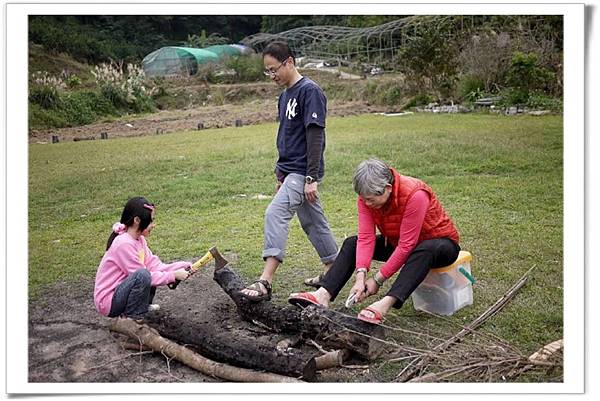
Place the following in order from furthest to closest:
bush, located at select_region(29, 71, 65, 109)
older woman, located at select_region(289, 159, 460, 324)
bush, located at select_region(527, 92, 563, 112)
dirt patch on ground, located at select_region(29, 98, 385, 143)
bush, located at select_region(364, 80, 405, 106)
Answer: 1. bush, located at select_region(364, 80, 405, 106)
2. bush, located at select_region(527, 92, 563, 112)
3. dirt patch on ground, located at select_region(29, 98, 385, 143)
4. bush, located at select_region(29, 71, 65, 109)
5. older woman, located at select_region(289, 159, 460, 324)

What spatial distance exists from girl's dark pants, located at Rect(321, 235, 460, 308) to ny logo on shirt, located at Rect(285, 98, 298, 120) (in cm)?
73

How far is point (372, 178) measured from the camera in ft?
10.2

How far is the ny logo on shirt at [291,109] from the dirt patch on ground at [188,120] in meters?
2.31

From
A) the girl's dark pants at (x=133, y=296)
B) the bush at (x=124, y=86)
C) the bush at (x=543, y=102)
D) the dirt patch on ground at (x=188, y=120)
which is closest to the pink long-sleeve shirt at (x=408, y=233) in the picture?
the girl's dark pants at (x=133, y=296)

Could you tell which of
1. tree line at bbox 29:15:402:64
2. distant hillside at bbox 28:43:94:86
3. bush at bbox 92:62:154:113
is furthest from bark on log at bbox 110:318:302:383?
bush at bbox 92:62:154:113

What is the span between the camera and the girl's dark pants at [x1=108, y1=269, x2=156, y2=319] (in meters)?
3.21

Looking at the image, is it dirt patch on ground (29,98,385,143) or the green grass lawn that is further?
dirt patch on ground (29,98,385,143)

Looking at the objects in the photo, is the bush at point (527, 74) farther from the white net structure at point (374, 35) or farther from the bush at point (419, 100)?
the bush at point (419, 100)

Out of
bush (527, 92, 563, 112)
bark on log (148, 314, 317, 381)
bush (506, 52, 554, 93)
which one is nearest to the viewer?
bark on log (148, 314, 317, 381)

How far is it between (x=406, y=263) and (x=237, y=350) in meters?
0.87

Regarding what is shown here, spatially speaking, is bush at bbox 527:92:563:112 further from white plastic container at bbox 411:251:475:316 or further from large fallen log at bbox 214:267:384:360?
large fallen log at bbox 214:267:384:360

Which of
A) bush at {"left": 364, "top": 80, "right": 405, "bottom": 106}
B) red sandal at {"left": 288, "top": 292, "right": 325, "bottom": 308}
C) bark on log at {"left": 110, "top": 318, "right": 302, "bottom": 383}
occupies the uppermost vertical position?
bush at {"left": 364, "top": 80, "right": 405, "bottom": 106}

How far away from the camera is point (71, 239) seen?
196 inches
